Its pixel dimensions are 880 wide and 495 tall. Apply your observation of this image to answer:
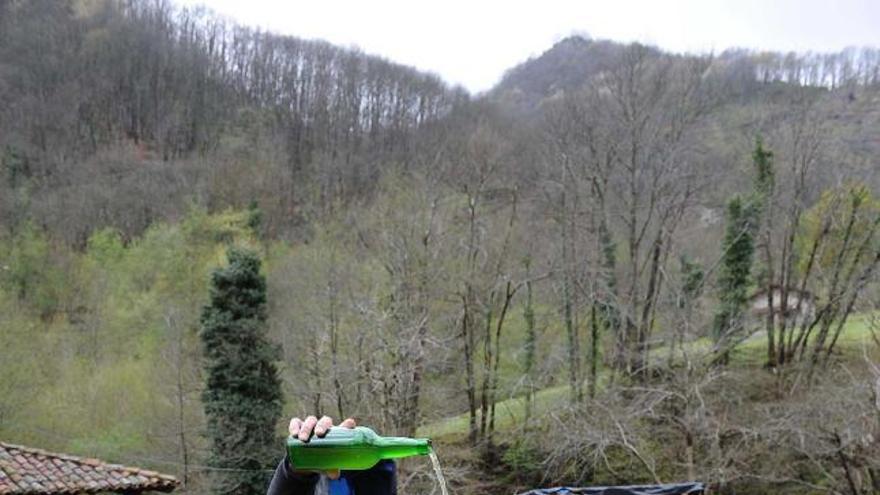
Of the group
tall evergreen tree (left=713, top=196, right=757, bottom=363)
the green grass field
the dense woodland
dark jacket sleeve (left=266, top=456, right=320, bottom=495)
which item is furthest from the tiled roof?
tall evergreen tree (left=713, top=196, right=757, bottom=363)

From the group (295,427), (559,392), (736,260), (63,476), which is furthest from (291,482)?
(736,260)

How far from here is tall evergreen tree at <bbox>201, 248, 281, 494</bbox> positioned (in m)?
17.7

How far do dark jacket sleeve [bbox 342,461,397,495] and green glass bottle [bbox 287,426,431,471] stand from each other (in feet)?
0.08

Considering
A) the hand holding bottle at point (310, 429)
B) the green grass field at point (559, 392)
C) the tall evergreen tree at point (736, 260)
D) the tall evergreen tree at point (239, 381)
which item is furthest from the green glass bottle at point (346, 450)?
the tall evergreen tree at point (736, 260)

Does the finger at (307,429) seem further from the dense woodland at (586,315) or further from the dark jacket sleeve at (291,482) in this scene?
the dense woodland at (586,315)

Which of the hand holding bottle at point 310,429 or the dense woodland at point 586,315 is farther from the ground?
the hand holding bottle at point 310,429

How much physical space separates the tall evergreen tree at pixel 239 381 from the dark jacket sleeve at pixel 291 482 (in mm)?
17022

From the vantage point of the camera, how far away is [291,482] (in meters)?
1.49

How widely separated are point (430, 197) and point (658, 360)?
7644 millimetres

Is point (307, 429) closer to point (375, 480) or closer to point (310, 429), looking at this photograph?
point (310, 429)

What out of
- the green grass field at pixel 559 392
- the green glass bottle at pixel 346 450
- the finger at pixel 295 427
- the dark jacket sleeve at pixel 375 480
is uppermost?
the finger at pixel 295 427

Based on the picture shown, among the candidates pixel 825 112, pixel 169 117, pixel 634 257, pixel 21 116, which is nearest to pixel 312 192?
pixel 169 117

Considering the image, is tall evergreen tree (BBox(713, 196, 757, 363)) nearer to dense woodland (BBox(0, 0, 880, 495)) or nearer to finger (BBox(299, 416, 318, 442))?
dense woodland (BBox(0, 0, 880, 495))

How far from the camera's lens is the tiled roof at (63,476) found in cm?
937
